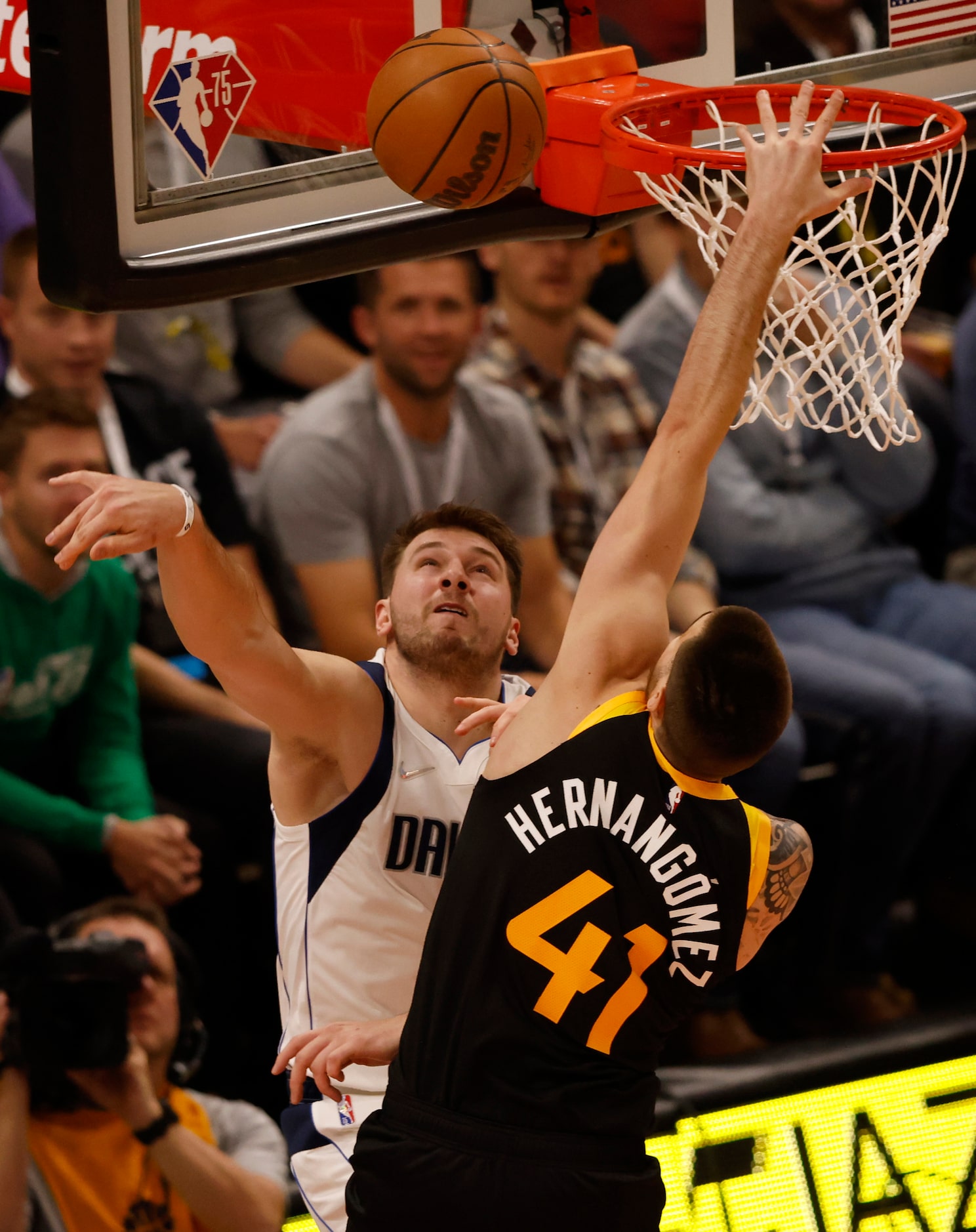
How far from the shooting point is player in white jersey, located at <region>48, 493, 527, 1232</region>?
3219mm

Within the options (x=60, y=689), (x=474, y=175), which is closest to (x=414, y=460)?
(x=60, y=689)

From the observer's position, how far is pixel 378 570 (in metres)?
5.04

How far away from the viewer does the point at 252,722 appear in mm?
4871

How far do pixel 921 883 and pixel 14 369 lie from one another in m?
3.86

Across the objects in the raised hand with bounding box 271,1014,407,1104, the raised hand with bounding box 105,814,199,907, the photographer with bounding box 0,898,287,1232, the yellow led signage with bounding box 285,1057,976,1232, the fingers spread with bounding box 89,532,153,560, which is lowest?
the yellow led signage with bounding box 285,1057,976,1232

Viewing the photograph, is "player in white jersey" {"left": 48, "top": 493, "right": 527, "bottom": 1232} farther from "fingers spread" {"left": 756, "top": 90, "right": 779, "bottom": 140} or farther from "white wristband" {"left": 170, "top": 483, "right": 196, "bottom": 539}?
"fingers spread" {"left": 756, "top": 90, "right": 779, "bottom": 140}

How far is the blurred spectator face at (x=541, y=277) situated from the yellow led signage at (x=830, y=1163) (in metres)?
2.87

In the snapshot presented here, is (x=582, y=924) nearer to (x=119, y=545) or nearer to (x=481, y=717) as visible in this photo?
(x=481, y=717)

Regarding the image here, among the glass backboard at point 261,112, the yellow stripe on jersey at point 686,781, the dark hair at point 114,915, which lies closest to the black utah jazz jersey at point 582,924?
the yellow stripe on jersey at point 686,781

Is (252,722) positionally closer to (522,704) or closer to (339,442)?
(339,442)

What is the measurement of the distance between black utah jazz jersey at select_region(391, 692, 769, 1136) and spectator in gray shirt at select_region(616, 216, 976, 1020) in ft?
9.43

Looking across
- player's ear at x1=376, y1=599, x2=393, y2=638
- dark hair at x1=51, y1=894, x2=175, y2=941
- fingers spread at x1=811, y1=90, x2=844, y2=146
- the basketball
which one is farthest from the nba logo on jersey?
dark hair at x1=51, y1=894, x2=175, y2=941

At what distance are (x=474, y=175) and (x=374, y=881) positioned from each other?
150cm

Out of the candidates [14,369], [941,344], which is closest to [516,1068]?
[14,369]
